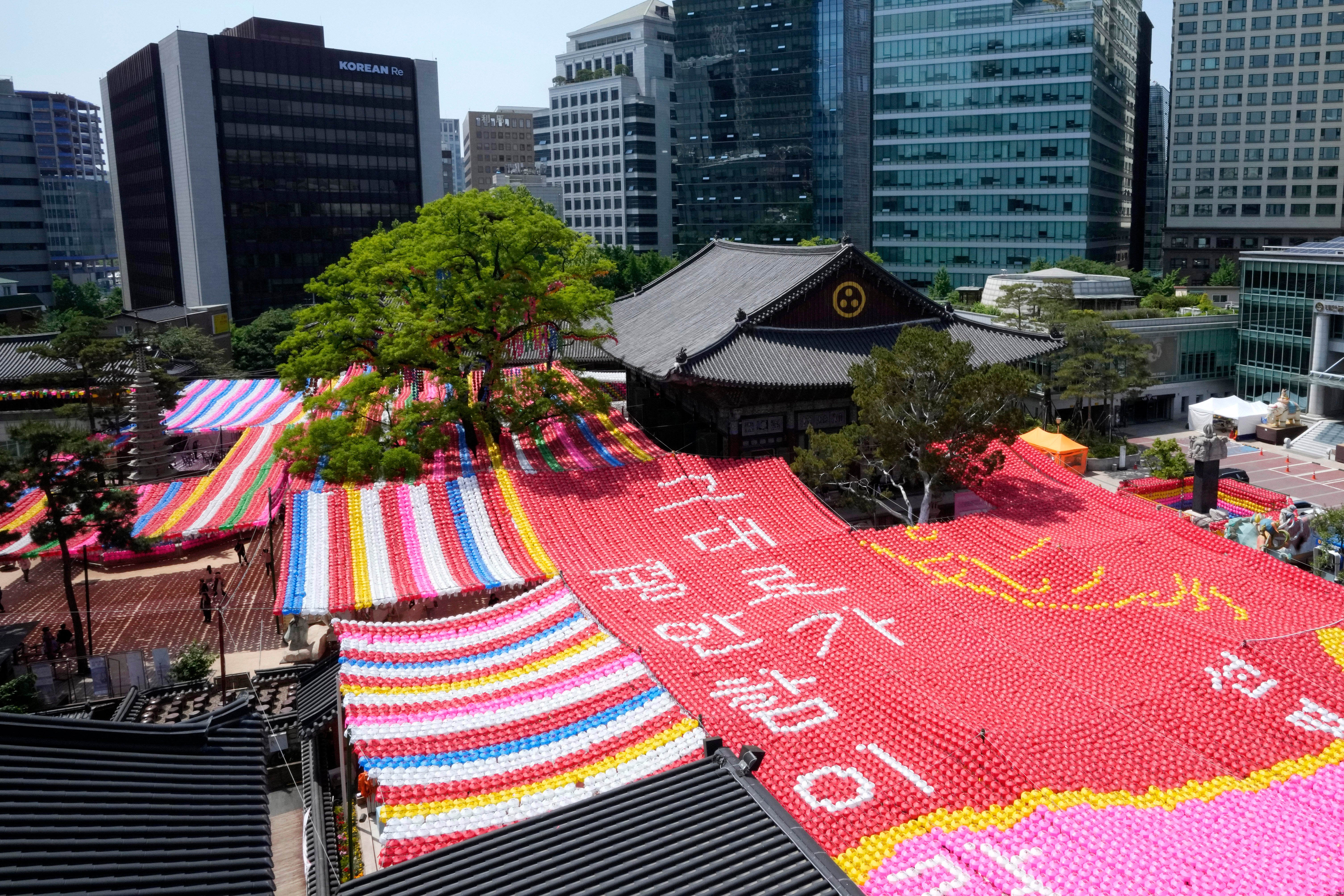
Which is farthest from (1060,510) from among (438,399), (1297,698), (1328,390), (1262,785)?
(1328,390)

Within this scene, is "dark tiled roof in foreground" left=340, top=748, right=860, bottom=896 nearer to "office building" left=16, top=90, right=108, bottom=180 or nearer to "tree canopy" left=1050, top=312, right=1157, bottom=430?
"tree canopy" left=1050, top=312, right=1157, bottom=430

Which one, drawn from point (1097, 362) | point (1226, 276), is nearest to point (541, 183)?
point (1226, 276)

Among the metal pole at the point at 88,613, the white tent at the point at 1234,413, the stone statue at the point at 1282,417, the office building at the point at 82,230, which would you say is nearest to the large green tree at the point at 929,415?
the metal pole at the point at 88,613

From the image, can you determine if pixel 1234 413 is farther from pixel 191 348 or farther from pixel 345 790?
pixel 191 348

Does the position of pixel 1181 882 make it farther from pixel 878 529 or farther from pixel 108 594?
pixel 108 594

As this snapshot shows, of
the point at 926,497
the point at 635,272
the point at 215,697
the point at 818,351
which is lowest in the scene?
the point at 215,697

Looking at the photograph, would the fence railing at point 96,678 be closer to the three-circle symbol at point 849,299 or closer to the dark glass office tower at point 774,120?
the three-circle symbol at point 849,299
